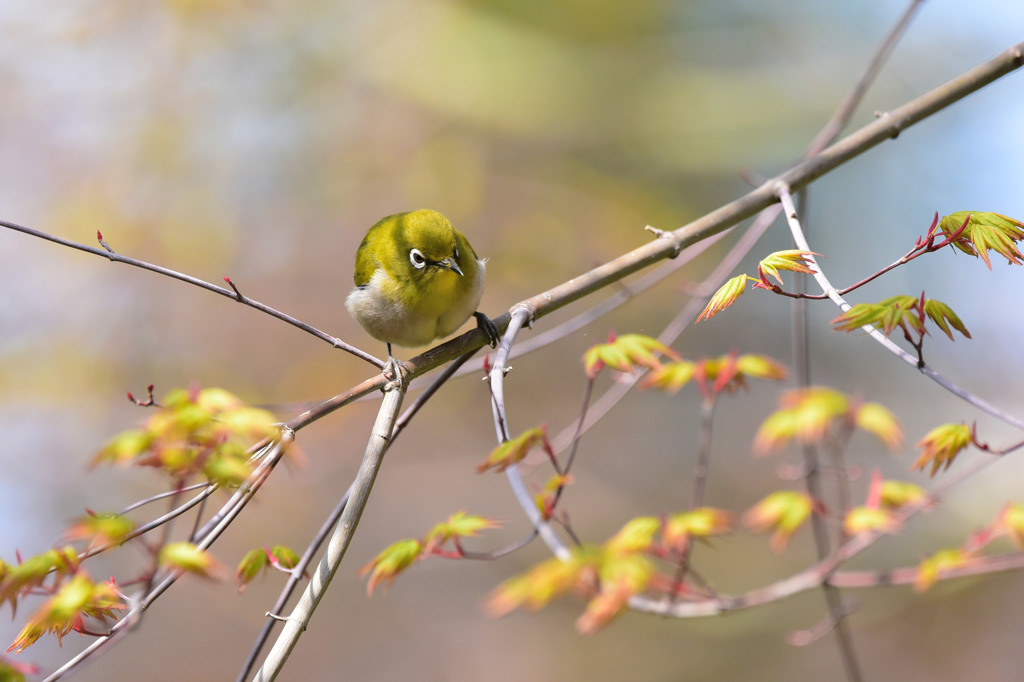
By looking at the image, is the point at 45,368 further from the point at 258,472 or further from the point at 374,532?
the point at 258,472

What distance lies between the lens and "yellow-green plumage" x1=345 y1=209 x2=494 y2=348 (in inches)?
141

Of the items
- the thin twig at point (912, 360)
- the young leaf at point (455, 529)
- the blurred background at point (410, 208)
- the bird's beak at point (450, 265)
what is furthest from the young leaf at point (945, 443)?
the blurred background at point (410, 208)

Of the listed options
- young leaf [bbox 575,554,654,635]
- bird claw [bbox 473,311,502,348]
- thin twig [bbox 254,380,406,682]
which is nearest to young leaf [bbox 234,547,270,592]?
thin twig [bbox 254,380,406,682]

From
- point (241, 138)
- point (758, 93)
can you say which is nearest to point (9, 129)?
point (241, 138)

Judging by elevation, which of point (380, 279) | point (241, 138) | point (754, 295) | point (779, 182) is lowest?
point (779, 182)

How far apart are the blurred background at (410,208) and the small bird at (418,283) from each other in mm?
5609

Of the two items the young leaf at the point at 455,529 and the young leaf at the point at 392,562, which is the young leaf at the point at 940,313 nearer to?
the young leaf at the point at 455,529

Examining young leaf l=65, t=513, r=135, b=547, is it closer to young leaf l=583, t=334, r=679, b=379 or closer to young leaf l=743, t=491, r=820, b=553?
young leaf l=583, t=334, r=679, b=379

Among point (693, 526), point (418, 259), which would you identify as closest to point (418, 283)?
point (418, 259)

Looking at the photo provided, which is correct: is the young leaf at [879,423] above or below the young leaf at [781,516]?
above

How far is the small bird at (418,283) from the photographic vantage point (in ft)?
11.7

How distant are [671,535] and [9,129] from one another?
12.0 m

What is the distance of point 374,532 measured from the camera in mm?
9109

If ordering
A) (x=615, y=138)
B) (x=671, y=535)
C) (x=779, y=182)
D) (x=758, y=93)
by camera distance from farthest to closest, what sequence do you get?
(x=615, y=138) → (x=758, y=93) → (x=779, y=182) → (x=671, y=535)
